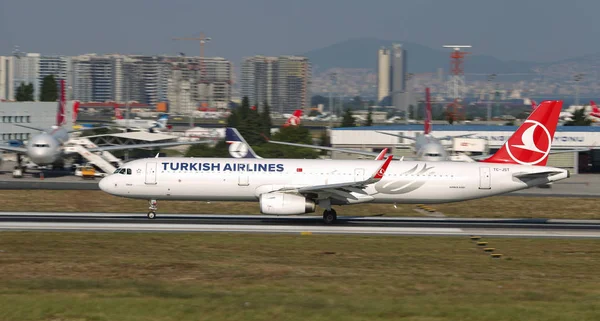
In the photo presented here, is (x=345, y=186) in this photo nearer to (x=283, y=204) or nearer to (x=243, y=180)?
(x=283, y=204)

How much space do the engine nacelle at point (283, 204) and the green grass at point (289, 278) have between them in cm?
351

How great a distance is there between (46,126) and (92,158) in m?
42.4

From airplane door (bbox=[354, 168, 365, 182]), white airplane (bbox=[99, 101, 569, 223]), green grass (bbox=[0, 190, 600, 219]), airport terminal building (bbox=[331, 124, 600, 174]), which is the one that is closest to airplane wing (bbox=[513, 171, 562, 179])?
white airplane (bbox=[99, 101, 569, 223])

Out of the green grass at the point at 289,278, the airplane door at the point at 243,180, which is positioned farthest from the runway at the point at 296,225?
the green grass at the point at 289,278

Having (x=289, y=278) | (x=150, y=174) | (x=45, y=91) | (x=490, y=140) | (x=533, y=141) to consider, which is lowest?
(x=289, y=278)

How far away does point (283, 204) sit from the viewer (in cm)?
3953

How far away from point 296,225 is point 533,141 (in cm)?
1482

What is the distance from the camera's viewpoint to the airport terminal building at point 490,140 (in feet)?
298

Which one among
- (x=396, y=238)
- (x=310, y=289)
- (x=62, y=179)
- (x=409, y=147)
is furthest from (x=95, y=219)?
(x=409, y=147)

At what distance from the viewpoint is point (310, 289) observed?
896 inches

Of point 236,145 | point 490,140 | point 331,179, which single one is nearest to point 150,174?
point 331,179

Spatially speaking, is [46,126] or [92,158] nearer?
[92,158]

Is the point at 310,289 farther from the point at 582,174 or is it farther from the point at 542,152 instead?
the point at 582,174

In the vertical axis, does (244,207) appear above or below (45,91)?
below
